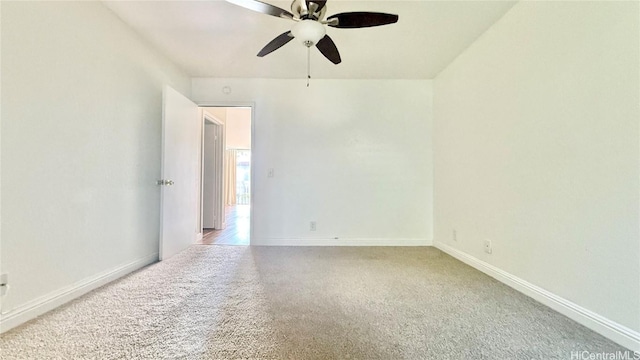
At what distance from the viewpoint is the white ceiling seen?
2217 millimetres

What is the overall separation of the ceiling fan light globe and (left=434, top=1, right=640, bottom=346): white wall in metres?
1.53

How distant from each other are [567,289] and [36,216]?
3.26 meters

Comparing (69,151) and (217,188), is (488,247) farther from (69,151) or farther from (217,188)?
(217,188)

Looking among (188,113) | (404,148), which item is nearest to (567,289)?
(404,148)

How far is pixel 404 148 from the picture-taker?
12.4 ft

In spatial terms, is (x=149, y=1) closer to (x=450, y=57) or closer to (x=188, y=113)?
(x=188, y=113)

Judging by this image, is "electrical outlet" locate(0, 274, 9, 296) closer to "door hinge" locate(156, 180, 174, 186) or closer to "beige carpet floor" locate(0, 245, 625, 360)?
"beige carpet floor" locate(0, 245, 625, 360)

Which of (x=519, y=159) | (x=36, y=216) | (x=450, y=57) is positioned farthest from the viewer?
(x=450, y=57)

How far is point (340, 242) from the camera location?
12.2 ft

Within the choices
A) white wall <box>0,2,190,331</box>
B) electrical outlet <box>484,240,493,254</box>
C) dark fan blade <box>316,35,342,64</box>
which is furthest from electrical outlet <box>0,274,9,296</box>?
electrical outlet <box>484,240,493,254</box>

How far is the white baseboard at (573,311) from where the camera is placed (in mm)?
1389

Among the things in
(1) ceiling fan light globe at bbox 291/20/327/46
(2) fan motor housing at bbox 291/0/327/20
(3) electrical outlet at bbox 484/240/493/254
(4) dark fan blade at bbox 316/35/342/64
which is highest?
(2) fan motor housing at bbox 291/0/327/20

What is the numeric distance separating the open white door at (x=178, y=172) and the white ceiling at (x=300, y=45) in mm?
581

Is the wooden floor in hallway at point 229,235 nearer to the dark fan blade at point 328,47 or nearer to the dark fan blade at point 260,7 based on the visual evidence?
the dark fan blade at point 328,47
